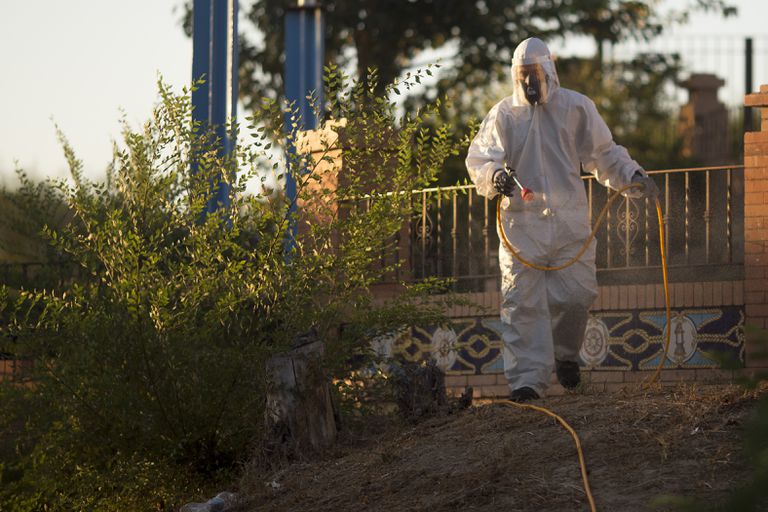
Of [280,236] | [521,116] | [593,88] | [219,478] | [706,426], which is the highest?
[593,88]

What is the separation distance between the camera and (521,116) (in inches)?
287

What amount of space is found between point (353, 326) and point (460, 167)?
48.9ft

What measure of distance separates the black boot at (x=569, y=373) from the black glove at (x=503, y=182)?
3.72 ft

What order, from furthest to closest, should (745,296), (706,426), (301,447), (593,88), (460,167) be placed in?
(593,88) < (460,167) < (745,296) < (301,447) < (706,426)

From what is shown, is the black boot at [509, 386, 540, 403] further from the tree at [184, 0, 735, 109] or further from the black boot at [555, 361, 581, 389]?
the tree at [184, 0, 735, 109]

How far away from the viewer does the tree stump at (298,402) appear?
642 centimetres

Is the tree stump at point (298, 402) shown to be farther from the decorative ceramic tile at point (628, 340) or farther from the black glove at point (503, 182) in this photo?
the decorative ceramic tile at point (628, 340)

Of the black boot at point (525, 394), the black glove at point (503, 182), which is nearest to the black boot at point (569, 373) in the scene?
the black boot at point (525, 394)

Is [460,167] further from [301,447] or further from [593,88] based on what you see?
[301,447]

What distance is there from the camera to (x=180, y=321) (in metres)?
6.62

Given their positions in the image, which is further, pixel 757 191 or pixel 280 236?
pixel 757 191

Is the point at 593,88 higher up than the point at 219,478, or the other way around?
the point at 593,88

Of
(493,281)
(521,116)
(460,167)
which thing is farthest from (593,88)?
(521,116)

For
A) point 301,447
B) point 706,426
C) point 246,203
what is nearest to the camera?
point 706,426
